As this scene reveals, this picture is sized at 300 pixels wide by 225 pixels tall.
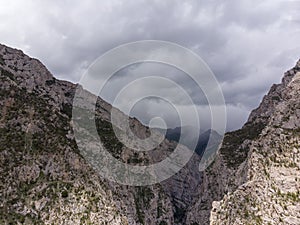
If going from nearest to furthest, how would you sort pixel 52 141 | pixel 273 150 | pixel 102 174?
pixel 273 150 → pixel 52 141 → pixel 102 174

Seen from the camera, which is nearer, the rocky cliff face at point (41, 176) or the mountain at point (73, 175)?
the mountain at point (73, 175)

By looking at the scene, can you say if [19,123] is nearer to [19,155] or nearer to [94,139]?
[19,155]

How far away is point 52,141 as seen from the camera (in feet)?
488

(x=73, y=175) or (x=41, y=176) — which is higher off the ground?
(x=73, y=175)

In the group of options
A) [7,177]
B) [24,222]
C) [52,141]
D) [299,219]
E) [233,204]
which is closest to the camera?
[299,219]

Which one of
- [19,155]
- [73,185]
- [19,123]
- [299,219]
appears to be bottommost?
[299,219]

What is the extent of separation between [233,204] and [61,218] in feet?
182

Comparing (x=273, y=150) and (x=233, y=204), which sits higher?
(x=273, y=150)

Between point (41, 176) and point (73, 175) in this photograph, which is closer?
point (41, 176)

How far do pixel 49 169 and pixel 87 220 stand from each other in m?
24.3

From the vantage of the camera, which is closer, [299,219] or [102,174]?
[299,219]

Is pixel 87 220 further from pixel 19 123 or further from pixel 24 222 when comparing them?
pixel 19 123

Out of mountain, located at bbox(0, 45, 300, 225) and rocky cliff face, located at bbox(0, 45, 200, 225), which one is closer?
mountain, located at bbox(0, 45, 300, 225)

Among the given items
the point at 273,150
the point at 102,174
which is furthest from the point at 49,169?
the point at 273,150
